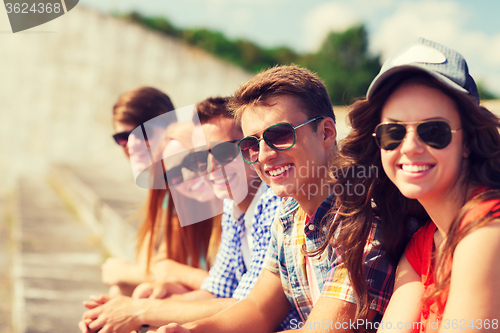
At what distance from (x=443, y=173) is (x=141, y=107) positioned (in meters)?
2.84

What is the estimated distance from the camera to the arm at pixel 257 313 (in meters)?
2.01

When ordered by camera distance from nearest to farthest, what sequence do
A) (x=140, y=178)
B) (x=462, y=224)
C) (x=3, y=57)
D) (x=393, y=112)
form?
(x=462, y=224)
(x=393, y=112)
(x=140, y=178)
(x=3, y=57)

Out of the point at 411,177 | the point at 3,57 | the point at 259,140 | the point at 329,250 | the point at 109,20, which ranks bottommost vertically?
the point at 329,250

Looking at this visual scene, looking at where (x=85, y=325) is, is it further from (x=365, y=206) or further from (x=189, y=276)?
(x=365, y=206)

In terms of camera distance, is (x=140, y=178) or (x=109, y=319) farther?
(x=140, y=178)

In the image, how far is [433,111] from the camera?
1.33m

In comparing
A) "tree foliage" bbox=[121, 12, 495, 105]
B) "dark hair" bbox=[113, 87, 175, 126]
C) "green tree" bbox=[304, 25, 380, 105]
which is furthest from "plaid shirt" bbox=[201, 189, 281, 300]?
"green tree" bbox=[304, 25, 380, 105]

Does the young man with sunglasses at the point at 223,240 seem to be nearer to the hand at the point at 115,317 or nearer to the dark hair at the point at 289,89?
the hand at the point at 115,317

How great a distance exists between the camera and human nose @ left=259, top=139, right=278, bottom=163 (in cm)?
187

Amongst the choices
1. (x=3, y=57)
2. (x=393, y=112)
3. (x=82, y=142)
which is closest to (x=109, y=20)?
(x=3, y=57)

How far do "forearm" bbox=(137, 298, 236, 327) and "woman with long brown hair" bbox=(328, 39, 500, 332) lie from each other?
1049mm

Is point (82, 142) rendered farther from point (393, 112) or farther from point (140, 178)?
point (393, 112)

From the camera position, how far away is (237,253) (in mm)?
2652

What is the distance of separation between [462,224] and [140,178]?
2.85 metres
